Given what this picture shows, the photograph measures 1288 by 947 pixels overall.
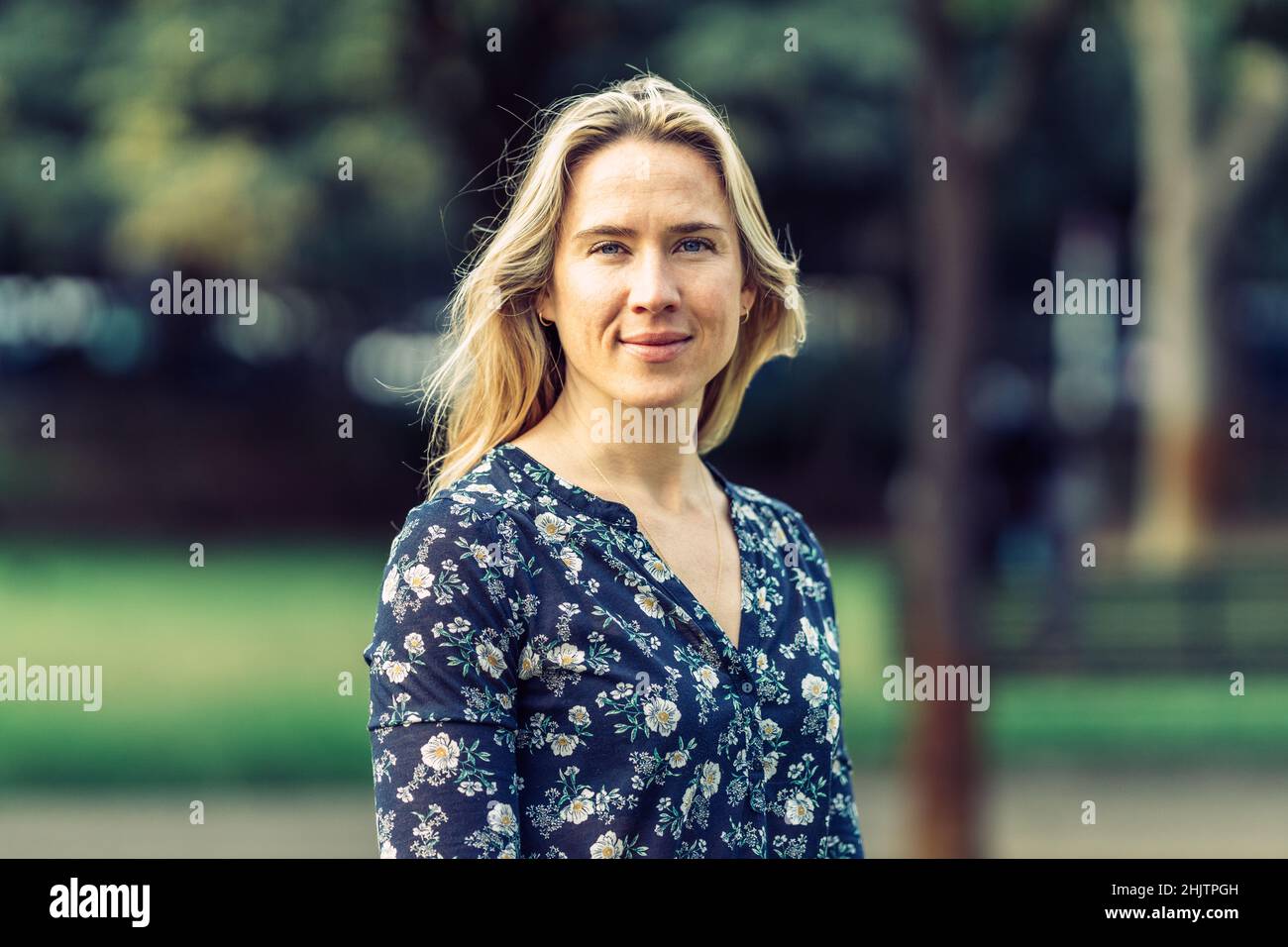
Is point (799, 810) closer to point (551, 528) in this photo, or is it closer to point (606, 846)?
point (606, 846)

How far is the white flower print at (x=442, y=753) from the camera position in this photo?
2.24 m

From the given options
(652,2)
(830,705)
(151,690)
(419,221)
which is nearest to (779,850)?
(830,705)

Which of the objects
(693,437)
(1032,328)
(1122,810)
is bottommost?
(1122,810)

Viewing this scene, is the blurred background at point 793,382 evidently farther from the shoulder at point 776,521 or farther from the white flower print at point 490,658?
the white flower print at point 490,658

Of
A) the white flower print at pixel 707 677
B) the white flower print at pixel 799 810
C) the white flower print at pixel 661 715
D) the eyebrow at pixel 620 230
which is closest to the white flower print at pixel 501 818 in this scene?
the white flower print at pixel 661 715

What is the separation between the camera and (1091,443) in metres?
21.1

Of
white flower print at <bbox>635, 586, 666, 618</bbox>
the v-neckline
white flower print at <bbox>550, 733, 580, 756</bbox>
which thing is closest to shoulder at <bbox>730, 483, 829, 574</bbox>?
the v-neckline

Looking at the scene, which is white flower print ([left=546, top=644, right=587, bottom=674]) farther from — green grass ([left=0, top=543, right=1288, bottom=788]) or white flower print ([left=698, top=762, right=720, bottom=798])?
green grass ([left=0, top=543, right=1288, bottom=788])

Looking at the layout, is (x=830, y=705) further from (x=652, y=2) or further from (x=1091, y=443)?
(x=1091, y=443)

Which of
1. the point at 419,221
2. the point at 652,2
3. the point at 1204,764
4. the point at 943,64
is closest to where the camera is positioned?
the point at 943,64

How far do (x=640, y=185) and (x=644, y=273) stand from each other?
0.14 m

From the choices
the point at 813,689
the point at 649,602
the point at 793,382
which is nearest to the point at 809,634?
the point at 813,689

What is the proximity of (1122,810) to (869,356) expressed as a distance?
36.3 feet

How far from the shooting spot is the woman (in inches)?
89.4
